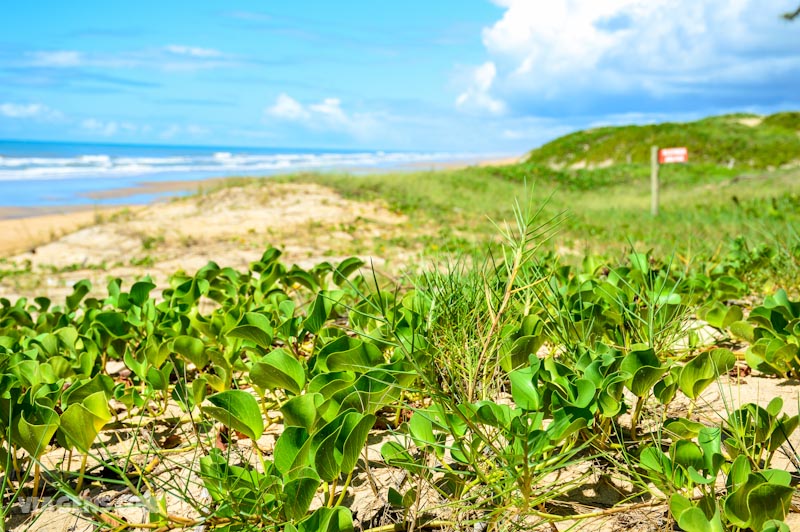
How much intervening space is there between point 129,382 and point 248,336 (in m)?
0.93

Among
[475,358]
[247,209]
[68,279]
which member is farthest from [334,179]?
[475,358]

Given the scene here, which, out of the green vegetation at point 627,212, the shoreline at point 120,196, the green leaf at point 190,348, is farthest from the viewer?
the shoreline at point 120,196

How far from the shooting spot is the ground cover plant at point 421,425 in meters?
1.44

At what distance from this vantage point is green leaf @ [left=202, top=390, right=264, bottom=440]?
5.40 ft

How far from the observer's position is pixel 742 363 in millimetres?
2523

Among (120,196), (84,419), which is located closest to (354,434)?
(84,419)

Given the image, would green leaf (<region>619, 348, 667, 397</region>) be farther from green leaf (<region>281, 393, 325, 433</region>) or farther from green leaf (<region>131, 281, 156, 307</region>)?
green leaf (<region>131, 281, 156, 307</region>)

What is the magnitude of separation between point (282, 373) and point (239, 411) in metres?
0.22

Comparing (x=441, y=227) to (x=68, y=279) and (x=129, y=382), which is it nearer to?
(x=68, y=279)

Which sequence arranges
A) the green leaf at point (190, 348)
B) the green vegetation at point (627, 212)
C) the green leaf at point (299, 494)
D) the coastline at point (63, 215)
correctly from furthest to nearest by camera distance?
the coastline at point (63, 215) < the green vegetation at point (627, 212) < the green leaf at point (190, 348) < the green leaf at point (299, 494)

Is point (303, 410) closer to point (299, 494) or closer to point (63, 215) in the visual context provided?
point (299, 494)

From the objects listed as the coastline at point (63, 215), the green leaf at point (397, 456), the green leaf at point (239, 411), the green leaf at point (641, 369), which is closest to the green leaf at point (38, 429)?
the green leaf at point (239, 411)

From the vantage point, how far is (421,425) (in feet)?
5.21

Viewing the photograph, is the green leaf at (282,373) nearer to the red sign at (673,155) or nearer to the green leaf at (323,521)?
the green leaf at (323,521)
